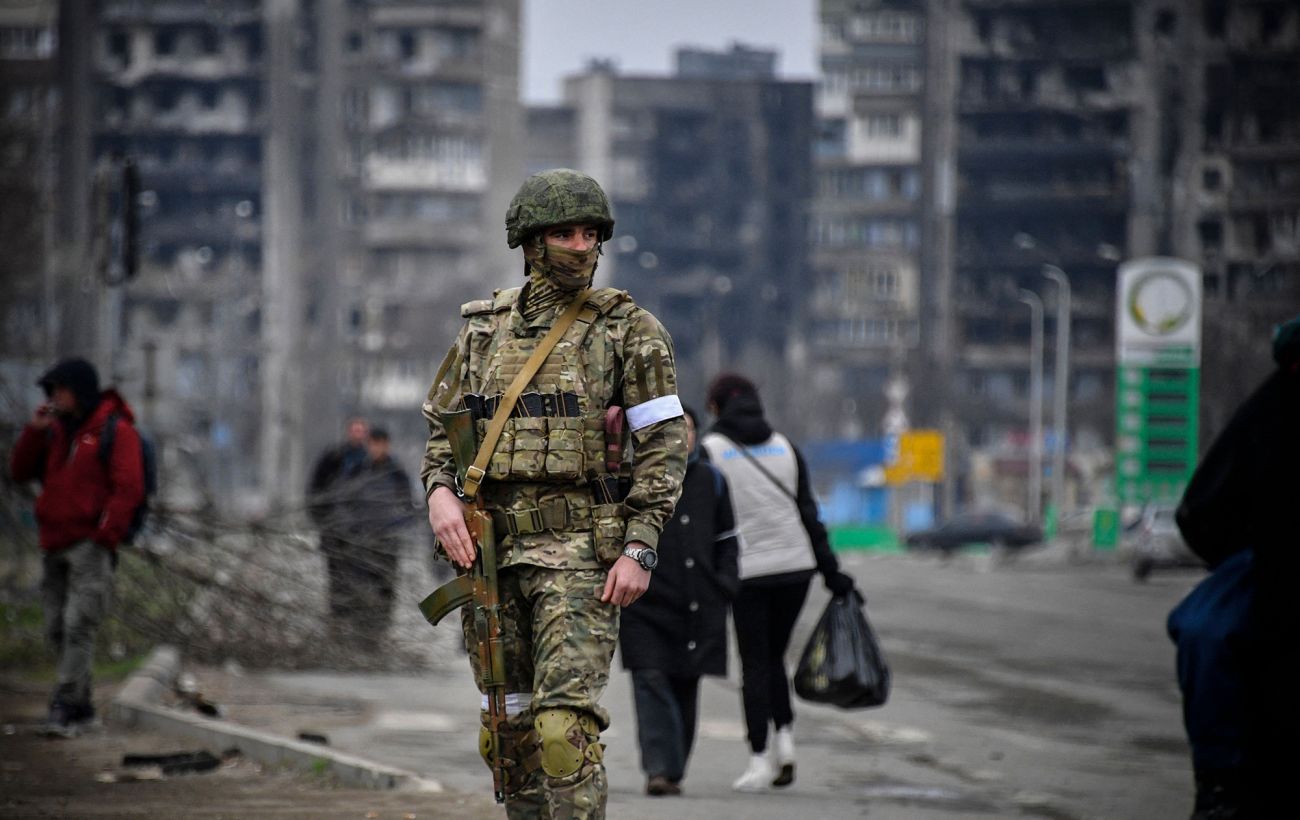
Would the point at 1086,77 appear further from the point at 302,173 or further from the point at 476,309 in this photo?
the point at 476,309

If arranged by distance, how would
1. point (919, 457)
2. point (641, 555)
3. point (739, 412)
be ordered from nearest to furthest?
point (641, 555) → point (739, 412) → point (919, 457)

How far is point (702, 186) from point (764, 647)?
4256 inches

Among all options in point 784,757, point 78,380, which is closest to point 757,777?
point 784,757

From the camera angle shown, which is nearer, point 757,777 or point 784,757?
point 757,777

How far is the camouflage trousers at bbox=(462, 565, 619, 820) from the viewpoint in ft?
17.0

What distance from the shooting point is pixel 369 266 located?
331 feet

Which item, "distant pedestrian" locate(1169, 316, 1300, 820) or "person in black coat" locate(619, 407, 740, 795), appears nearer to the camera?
"distant pedestrian" locate(1169, 316, 1300, 820)

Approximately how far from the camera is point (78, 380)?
9828 millimetres

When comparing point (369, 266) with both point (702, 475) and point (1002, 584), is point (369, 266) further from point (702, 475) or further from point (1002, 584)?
point (702, 475)

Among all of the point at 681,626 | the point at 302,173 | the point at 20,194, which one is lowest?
the point at 681,626

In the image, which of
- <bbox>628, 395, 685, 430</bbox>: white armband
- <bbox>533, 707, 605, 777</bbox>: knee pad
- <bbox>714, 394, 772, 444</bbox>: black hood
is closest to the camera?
<bbox>533, 707, 605, 777</bbox>: knee pad

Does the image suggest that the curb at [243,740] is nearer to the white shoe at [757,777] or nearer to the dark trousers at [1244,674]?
the white shoe at [757,777]

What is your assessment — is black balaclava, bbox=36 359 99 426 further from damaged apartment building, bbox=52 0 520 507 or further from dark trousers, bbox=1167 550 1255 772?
damaged apartment building, bbox=52 0 520 507

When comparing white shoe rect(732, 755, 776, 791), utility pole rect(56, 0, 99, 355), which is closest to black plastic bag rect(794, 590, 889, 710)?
white shoe rect(732, 755, 776, 791)
